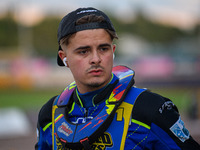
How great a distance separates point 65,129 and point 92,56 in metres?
0.56

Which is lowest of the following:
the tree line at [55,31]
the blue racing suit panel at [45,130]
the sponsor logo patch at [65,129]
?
the tree line at [55,31]

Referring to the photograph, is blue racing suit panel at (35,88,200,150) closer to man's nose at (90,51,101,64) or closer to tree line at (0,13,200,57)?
man's nose at (90,51,101,64)

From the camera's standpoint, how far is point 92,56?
2.23 metres

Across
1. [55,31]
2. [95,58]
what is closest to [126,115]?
[95,58]

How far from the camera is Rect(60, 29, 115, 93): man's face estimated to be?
7.30 feet

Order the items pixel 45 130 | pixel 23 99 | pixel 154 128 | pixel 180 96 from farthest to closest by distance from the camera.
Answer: pixel 23 99
pixel 180 96
pixel 45 130
pixel 154 128

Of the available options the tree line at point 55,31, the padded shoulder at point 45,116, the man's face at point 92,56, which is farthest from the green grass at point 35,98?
the tree line at point 55,31

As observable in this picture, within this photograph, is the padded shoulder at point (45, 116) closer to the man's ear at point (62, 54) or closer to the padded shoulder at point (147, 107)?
the man's ear at point (62, 54)

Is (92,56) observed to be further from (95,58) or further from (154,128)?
(154,128)

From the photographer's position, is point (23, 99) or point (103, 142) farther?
point (23, 99)

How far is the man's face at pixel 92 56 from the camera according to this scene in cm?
222

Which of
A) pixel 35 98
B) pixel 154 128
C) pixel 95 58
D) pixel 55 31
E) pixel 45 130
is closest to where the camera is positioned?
pixel 154 128

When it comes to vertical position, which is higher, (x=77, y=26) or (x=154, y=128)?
(x=77, y=26)

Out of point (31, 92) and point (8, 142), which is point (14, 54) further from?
point (8, 142)
